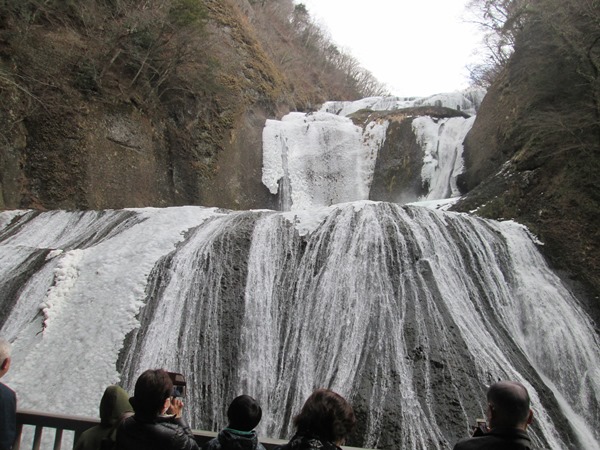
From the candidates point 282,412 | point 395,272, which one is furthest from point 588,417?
Answer: point 282,412

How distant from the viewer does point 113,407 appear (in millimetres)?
2756

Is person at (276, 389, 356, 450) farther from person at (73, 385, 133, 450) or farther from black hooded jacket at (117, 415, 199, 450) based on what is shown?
person at (73, 385, 133, 450)

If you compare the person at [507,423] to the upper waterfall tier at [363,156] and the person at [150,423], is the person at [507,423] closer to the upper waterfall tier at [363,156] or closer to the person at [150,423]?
the person at [150,423]

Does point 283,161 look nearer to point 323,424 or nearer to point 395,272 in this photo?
point 395,272

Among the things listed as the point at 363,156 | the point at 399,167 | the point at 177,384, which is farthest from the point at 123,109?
the point at 177,384

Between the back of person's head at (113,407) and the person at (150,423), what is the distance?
0.18 metres

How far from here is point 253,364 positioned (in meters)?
6.30

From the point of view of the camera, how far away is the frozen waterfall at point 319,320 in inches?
227

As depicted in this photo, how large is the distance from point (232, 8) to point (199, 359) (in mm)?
19933

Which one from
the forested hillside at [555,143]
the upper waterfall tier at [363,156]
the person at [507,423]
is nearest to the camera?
the person at [507,423]

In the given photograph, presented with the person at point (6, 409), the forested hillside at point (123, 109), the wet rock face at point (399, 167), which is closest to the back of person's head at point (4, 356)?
the person at point (6, 409)

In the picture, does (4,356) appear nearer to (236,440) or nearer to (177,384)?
(177,384)

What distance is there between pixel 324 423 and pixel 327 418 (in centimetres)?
3

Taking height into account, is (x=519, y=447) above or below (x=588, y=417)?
above
